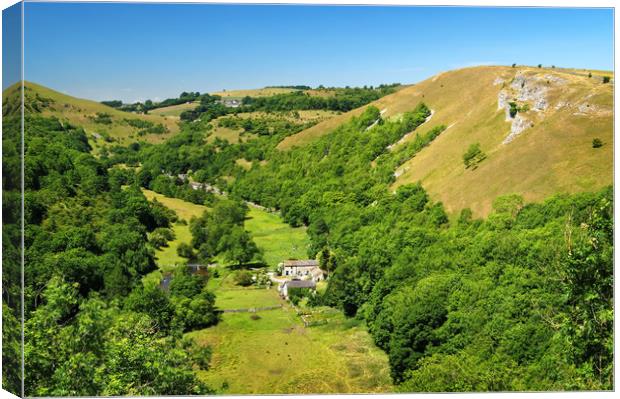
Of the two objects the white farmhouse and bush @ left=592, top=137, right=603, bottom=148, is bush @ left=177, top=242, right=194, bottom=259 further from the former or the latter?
bush @ left=592, top=137, right=603, bottom=148

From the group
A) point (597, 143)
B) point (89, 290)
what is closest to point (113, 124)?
point (89, 290)

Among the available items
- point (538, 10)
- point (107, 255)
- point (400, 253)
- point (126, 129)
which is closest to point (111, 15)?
point (538, 10)

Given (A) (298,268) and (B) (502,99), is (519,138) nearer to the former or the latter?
(B) (502,99)

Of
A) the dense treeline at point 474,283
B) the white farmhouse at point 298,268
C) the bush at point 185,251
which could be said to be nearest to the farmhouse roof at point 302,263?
the white farmhouse at point 298,268

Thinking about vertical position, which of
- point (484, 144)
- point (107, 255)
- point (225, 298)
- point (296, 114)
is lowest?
point (225, 298)

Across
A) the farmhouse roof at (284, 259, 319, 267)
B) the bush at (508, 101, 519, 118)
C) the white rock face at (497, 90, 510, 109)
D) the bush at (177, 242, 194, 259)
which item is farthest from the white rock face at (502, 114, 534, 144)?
the bush at (177, 242, 194, 259)

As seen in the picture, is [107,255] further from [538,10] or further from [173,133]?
[173,133]
